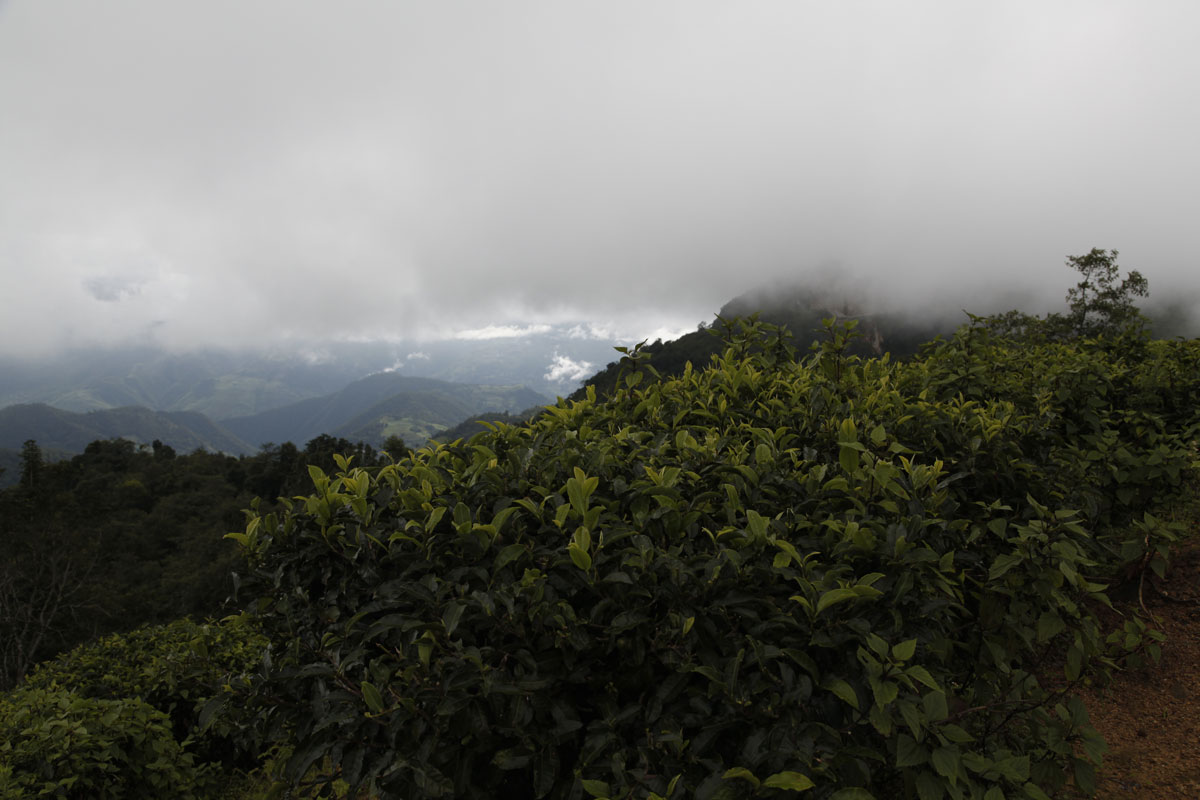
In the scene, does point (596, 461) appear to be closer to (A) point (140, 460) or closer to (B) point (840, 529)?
(B) point (840, 529)

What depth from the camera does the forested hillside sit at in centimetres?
176

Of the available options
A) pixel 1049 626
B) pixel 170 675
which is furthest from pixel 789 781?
pixel 170 675

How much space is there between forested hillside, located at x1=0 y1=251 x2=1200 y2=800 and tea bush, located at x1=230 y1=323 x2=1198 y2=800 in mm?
11

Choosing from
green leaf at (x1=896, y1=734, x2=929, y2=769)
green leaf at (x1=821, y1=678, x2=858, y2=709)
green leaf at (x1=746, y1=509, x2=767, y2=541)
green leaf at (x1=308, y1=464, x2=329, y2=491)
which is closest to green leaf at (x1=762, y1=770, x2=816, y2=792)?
green leaf at (x1=821, y1=678, x2=858, y2=709)

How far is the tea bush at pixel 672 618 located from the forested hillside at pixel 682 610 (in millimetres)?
11

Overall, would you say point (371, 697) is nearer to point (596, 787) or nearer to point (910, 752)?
point (596, 787)

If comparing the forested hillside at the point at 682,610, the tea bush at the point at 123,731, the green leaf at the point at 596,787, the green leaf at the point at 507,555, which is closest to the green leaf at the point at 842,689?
the forested hillside at the point at 682,610

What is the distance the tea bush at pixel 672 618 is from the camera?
176cm

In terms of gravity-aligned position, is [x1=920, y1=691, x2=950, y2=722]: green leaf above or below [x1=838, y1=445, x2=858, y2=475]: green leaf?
below

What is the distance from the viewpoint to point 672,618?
184cm

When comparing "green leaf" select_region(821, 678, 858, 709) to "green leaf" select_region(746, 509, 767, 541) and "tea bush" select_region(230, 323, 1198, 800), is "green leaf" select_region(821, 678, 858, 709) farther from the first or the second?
"green leaf" select_region(746, 509, 767, 541)

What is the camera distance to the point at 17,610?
2909cm

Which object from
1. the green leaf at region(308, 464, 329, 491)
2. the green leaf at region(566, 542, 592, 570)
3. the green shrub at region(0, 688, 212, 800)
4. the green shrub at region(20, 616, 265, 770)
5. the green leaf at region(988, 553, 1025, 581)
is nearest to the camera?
the green leaf at region(566, 542, 592, 570)

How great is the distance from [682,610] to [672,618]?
0.07 meters
